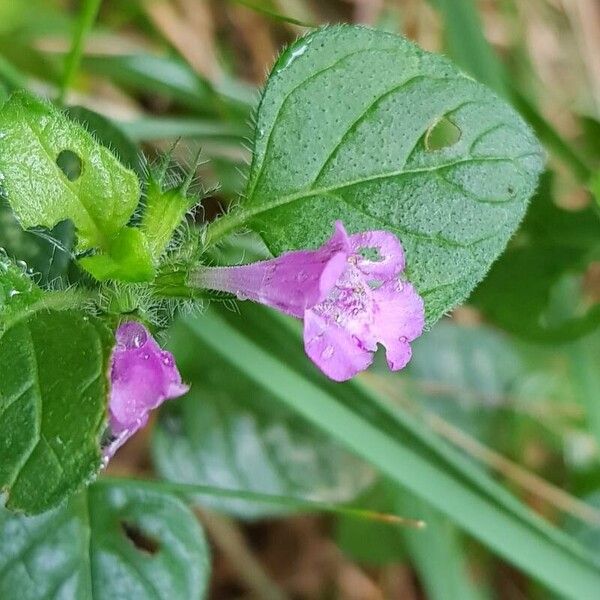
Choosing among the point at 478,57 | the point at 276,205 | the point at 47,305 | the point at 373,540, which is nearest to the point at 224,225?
the point at 276,205

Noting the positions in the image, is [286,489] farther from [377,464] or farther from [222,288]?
[222,288]

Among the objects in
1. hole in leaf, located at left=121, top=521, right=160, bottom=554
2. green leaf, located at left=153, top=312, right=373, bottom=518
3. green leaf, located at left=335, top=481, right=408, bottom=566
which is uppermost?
hole in leaf, located at left=121, top=521, right=160, bottom=554

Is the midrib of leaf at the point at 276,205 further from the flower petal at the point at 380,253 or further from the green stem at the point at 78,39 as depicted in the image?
the green stem at the point at 78,39

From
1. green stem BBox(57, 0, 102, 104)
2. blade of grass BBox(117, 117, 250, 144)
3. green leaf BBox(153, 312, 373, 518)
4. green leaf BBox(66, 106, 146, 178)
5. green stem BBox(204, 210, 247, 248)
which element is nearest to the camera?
green stem BBox(204, 210, 247, 248)

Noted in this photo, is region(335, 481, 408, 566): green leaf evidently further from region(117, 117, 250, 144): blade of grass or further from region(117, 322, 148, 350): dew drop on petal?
region(117, 322, 148, 350): dew drop on petal

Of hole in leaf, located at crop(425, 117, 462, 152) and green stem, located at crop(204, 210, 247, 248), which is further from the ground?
hole in leaf, located at crop(425, 117, 462, 152)

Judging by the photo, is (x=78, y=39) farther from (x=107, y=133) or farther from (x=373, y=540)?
(x=373, y=540)

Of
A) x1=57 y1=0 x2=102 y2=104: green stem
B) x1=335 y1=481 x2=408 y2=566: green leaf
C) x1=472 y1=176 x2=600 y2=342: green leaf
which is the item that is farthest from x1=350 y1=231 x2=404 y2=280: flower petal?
x1=335 y1=481 x2=408 y2=566: green leaf
